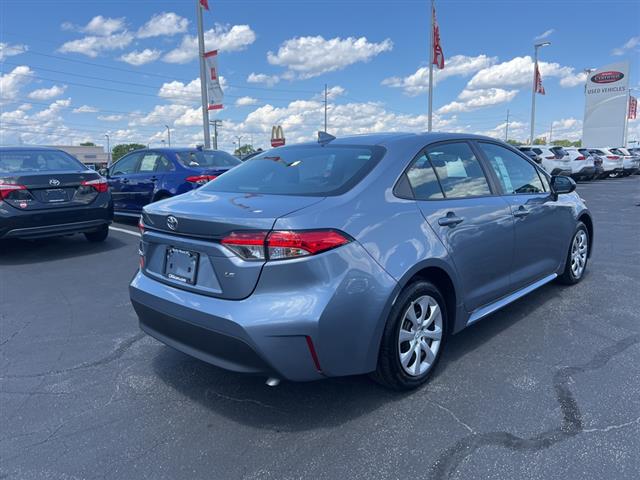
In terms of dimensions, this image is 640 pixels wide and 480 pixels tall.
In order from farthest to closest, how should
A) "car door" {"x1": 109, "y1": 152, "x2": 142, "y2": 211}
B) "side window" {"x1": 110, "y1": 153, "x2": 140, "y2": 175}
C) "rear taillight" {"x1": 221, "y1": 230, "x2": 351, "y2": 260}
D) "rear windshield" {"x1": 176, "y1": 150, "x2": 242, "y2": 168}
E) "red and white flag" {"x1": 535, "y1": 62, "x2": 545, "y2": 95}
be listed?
"red and white flag" {"x1": 535, "y1": 62, "x2": 545, "y2": 95}, "side window" {"x1": 110, "y1": 153, "x2": 140, "y2": 175}, "car door" {"x1": 109, "y1": 152, "x2": 142, "y2": 211}, "rear windshield" {"x1": 176, "y1": 150, "x2": 242, "y2": 168}, "rear taillight" {"x1": 221, "y1": 230, "x2": 351, "y2": 260}

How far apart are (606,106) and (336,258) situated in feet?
184

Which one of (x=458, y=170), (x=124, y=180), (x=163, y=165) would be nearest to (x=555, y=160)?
(x=163, y=165)

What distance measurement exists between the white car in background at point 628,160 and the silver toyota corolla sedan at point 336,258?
1083 inches

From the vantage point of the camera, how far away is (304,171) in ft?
10.8

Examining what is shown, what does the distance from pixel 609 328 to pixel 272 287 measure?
9.96 ft

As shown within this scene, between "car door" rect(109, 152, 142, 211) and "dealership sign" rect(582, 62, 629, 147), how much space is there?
50.8 metres

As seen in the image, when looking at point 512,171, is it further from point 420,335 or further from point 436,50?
point 436,50

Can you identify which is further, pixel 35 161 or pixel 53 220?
pixel 35 161

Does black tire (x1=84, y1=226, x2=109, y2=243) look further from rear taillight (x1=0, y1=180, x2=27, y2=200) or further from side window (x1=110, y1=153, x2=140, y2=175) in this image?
side window (x1=110, y1=153, x2=140, y2=175)

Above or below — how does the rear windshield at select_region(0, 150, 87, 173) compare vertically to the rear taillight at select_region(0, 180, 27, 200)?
above

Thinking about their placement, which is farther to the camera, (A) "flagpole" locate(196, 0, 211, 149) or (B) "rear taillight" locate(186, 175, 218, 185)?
(A) "flagpole" locate(196, 0, 211, 149)

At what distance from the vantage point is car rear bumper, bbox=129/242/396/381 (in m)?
2.41

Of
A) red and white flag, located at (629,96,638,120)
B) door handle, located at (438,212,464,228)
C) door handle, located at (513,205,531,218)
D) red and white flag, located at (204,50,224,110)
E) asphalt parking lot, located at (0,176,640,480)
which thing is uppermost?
red and white flag, located at (629,96,638,120)

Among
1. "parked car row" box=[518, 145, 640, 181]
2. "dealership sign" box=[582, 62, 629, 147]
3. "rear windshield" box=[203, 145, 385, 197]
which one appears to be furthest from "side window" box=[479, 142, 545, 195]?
"dealership sign" box=[582, 62, 629, 147]
